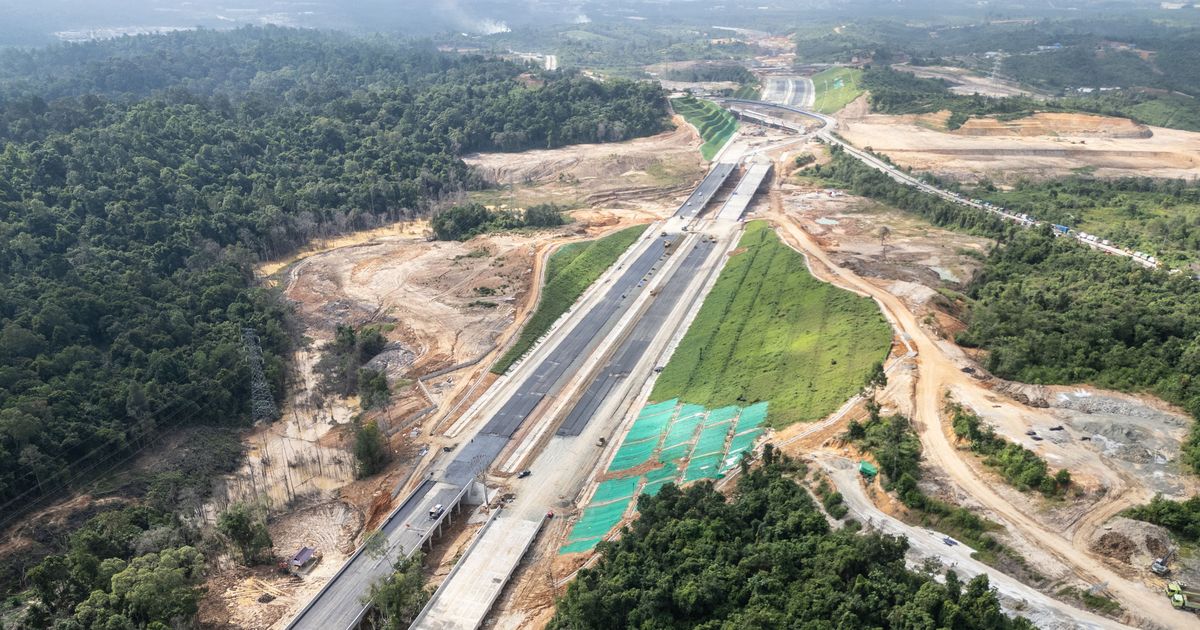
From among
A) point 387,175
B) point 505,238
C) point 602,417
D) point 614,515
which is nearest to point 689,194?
point 505,238

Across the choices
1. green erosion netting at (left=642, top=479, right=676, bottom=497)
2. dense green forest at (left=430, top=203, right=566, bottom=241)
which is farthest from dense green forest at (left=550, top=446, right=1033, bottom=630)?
dense green forest at (left=430, top=203, right=566, bottom=241)

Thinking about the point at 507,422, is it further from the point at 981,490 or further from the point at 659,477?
the point at 981,490

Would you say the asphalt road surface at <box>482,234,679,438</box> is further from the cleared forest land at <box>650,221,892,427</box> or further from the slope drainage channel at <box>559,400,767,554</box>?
the slope drainage channel at <box>559,400,767,554</box>

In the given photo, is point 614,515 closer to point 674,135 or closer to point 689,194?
point 689,194

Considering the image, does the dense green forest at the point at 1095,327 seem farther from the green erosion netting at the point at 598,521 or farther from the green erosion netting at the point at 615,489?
the green erosion netting at the point at 598,521

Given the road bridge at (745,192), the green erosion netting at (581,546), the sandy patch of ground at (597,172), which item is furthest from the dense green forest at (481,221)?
the green erosion netting at (581,546)
